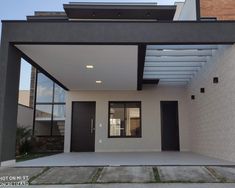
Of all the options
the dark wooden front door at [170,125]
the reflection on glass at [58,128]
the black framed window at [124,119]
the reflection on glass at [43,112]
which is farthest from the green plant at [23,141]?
the dark wooden front door at [170,125]

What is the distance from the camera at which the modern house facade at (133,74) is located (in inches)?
227

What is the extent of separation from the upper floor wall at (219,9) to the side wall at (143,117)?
4083 mm

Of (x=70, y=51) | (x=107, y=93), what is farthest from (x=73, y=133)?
(x=70, y=51)

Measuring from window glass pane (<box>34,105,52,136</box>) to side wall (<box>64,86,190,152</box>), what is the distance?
7.27 ft

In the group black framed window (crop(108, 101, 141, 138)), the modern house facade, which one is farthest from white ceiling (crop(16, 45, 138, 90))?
black framed window (crop(108, 101, 141, 138))

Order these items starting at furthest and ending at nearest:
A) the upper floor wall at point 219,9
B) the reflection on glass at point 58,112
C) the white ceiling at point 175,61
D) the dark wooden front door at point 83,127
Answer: the reflection on glass at point 58,112
the upper floor wall at point 219,9
the dark wooden front door at point 83,127
the white ceiling at point 175,61

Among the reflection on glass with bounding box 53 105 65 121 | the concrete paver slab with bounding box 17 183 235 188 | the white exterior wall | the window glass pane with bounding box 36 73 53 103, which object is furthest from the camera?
the window glass pane with bounding box 36 73 53 103

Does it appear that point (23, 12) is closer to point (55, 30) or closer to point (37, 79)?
point (37, 79)

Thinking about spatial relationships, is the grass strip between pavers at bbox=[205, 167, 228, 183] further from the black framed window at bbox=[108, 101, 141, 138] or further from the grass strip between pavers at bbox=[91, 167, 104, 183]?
the black framed window at bbox=[108, 101, 141, 138]

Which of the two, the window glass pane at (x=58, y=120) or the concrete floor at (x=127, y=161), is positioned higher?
the window glass pane at (x=58, y=120)

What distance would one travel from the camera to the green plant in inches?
360

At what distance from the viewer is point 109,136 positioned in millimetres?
10758

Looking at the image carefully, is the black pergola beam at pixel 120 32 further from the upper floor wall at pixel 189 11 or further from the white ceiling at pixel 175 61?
the upper floor wall at pixel 189 11

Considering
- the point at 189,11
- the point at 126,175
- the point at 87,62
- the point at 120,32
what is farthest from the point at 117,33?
the point at 189,11
